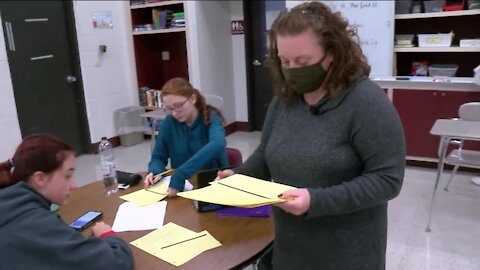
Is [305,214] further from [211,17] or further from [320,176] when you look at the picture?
[211,17]

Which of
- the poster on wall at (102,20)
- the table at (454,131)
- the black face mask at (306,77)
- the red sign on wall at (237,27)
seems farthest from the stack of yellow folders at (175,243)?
the red sign on wall at (237,27)

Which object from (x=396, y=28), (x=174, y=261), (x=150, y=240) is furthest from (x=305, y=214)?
(x=396, y=28)

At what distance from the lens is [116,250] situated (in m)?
1.20

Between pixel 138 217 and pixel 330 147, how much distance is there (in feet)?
2.95

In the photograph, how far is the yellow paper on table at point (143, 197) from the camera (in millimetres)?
1771

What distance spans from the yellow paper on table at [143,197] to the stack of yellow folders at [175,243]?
0.28 meters

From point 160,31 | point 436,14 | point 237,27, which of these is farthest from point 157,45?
point 436,14

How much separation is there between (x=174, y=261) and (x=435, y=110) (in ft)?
10.8

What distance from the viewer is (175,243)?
1.40 meters

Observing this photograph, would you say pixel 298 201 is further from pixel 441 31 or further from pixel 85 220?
pixel 441 31

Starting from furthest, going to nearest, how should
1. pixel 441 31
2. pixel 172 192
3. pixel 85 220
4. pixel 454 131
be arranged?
1. pixel 441 31
2. pixel 454 131
3. pixel 172 192
4. pixel 85 220

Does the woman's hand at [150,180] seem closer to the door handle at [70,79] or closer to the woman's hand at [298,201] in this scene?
the woman's hand at [298,201]

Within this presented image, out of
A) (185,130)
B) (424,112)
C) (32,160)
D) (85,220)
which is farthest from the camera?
(424,112)

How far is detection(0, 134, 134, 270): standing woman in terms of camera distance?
1048 millimetres
